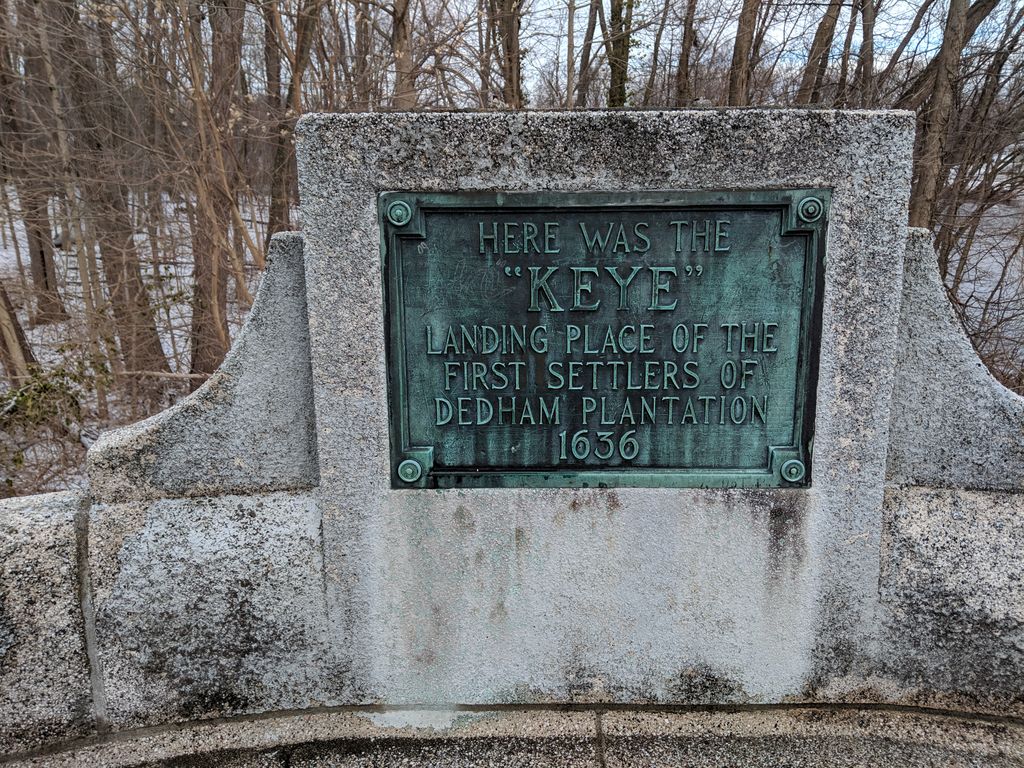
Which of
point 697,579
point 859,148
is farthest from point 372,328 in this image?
point 859,148

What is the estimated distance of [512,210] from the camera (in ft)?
6.67

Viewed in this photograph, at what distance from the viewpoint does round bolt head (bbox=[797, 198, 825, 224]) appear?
198 centimetres

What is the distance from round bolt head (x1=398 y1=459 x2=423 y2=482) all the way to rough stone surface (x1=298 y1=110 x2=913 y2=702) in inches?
2.2

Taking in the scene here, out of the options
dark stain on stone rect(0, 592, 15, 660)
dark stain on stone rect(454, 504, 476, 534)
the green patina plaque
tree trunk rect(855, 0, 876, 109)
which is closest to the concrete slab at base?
dark stain on stone rect(0, 592, 15, 660)

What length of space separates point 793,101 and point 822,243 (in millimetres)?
6809

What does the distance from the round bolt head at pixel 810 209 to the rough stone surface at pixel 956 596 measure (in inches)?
37.5

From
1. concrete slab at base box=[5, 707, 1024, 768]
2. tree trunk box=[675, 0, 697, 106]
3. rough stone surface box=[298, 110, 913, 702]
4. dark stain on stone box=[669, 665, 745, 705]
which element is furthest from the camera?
tree trunk box=[675, 0, 697, 106]

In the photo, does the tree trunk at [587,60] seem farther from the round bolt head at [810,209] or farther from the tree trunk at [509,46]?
the round bolt head at [810,209]

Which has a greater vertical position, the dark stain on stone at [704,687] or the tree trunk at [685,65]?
the tree trunk at [685,65]

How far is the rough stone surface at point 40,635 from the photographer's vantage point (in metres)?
2.12

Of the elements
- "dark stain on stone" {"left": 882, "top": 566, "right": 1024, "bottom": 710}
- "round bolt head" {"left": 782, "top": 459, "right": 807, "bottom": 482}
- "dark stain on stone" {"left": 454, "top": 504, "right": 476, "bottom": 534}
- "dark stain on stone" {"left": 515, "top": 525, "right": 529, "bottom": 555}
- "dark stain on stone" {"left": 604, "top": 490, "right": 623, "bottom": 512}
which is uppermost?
"round bolt head" {"left": 782, "top": 459, "right": 807, "bottom": 482}

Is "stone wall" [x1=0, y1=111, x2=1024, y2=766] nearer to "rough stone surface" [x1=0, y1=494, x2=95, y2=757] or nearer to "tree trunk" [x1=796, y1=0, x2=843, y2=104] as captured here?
"rough stone surface" [x1=0, y1=494, x2=95, y2=757]

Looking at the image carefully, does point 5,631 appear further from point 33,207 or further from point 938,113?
point 938,113

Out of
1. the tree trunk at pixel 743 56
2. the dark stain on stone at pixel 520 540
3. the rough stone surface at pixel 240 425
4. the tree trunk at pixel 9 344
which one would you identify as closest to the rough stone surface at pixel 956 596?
the dark stain on stone at pixel 520 540
